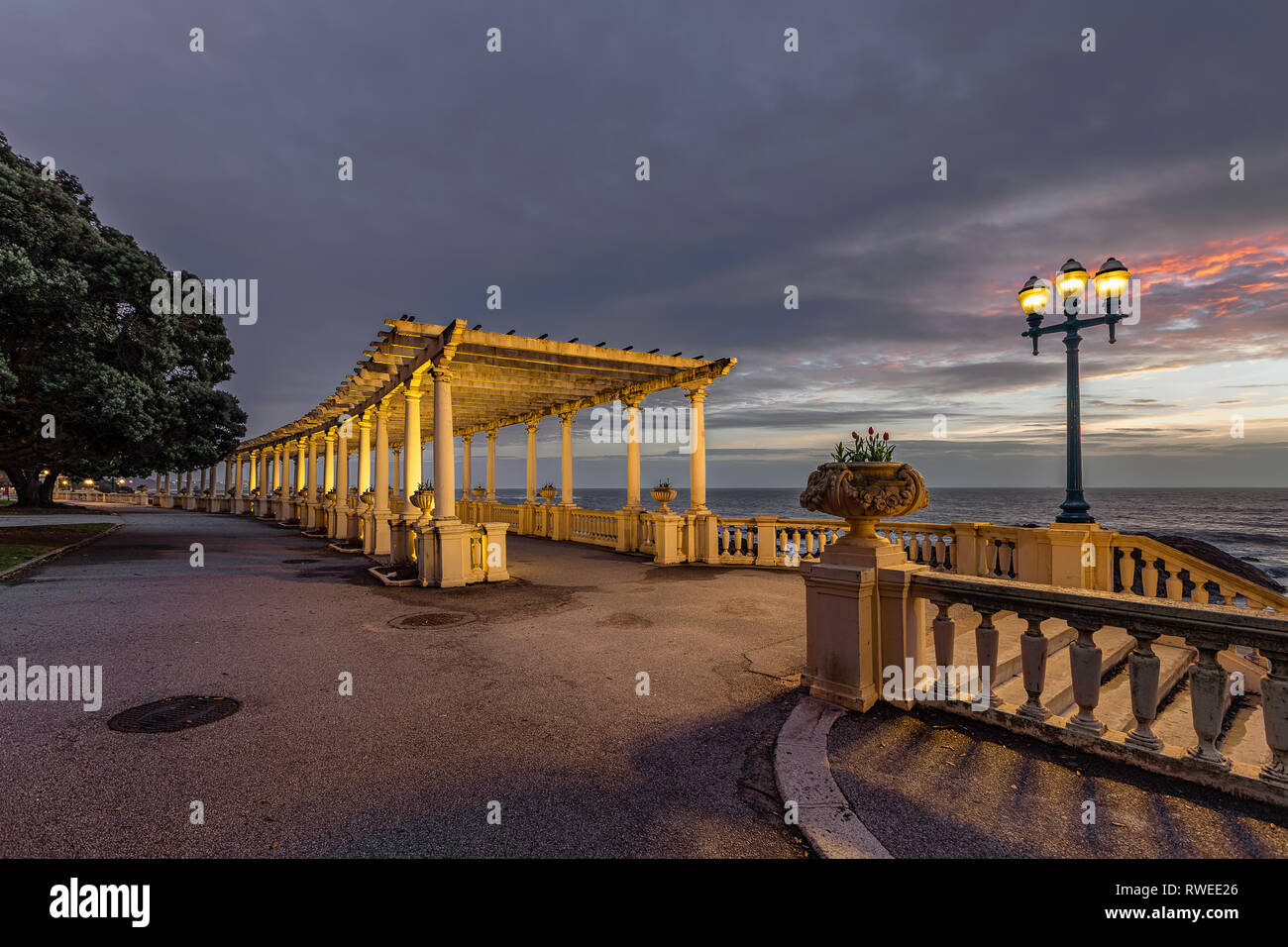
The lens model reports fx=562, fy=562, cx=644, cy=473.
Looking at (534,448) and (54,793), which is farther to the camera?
(534,448)

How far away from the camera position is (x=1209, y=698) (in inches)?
125

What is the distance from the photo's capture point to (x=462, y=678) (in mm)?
5426

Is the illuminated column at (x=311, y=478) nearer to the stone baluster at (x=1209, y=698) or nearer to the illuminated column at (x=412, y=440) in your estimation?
the illuminated column at (x=412, y=440)

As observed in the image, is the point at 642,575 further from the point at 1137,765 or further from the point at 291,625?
the point at 1137,765

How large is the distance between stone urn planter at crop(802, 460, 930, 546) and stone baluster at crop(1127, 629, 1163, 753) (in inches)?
62.4

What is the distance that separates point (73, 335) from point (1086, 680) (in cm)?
1841

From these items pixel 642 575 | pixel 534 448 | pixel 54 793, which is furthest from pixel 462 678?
pixel 534 448

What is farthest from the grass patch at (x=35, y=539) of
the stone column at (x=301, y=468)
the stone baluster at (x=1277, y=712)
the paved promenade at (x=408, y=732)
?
the stone baluster at (x=1277, y=712)

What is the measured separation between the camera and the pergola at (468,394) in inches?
444

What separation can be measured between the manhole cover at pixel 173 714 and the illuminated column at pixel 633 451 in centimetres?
1169

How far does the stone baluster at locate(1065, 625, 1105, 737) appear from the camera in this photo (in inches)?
144

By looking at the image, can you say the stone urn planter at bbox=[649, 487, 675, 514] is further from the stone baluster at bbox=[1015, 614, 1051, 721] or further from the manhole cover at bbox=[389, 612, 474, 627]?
the stone baluster at bbox=[1015, 614, 1051, 721]
